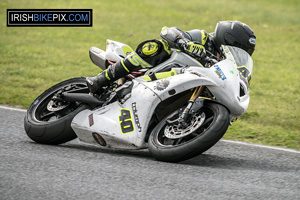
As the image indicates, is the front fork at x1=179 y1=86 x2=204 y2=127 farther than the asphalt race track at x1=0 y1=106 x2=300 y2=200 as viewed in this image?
Yes

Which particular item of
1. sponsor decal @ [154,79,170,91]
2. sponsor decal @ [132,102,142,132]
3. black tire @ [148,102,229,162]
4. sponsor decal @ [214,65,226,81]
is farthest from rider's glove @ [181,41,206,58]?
sponsor decal @ [132,102,142,132]

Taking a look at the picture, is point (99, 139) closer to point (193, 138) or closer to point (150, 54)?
point (150, 54)

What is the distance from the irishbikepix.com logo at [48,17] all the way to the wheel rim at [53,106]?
10.2 metres

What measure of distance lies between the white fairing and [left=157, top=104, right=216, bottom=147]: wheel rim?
179mm

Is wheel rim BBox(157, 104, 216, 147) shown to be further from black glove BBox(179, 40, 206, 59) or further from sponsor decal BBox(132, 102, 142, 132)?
black glove BBox(179, 40, 206, 59)

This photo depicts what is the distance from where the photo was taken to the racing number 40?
567 cm

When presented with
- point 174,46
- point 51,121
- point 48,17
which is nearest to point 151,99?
point 174,46

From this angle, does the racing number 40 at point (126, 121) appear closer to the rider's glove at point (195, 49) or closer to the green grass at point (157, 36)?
the rider's glove at point (195, 49)

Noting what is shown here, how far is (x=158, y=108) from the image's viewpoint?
18.9ft

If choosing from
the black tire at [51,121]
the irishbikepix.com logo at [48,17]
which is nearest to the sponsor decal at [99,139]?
the black tire at [51,121]

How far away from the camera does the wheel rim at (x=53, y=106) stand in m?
6.12

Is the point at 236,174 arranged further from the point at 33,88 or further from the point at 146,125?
the point at 33,88

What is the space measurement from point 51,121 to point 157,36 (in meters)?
9.78

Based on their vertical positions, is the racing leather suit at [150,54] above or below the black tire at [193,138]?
above
